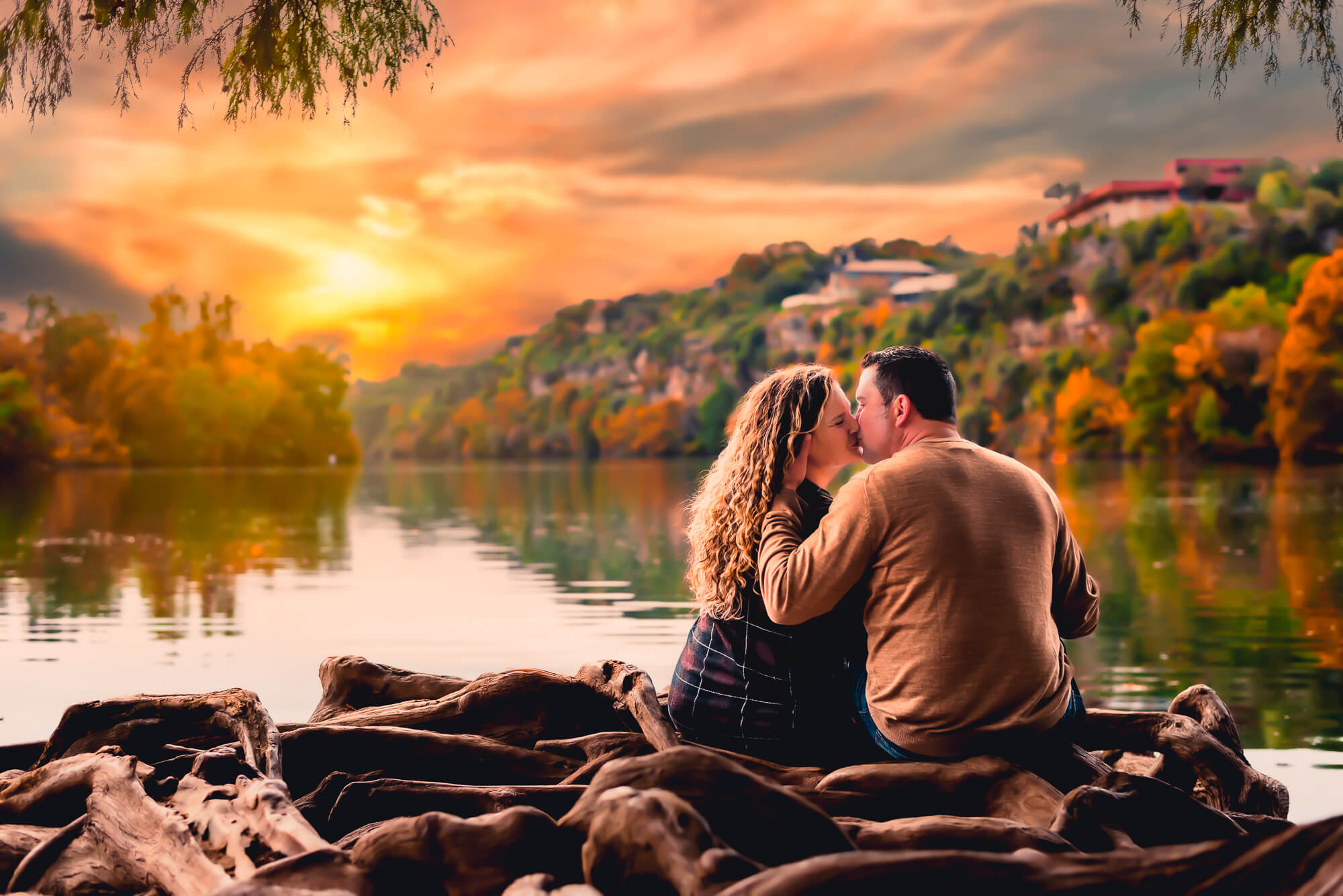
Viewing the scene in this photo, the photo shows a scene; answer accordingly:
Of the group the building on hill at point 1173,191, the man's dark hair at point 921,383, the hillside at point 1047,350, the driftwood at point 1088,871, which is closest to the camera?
the driftwood at point 1088,871

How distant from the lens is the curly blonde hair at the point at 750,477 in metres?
3.60

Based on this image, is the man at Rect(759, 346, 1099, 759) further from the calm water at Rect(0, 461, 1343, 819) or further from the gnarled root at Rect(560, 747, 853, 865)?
the calm water at Rect(0, 461, 1343, 819)

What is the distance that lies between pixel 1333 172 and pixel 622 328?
10807cm

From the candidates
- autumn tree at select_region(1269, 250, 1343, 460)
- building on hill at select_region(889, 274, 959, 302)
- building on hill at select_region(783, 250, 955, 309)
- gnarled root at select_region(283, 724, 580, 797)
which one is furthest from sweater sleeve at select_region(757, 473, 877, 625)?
building on hill at select_region(783, 250, 955, 309)

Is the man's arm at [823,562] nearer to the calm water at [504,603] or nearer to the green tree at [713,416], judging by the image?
the calm water at [504,603]

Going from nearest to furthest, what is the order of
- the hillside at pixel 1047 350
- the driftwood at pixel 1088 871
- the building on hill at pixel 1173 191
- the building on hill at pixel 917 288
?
1. the driftwood at pixel 1088 871
2. the hillside at pixel 1047 350
3. the building on hill at pixel 1173 191
4. the building on hill at pixel 917 288

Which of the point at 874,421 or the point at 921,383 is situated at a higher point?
the point at 921,383

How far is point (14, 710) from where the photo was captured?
828 centimetres

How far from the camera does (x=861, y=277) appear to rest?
176m

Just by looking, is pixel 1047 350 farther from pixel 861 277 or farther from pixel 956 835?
pixel 861 277

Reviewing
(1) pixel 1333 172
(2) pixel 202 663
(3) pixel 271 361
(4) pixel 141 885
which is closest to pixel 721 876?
(4) pixel 141 885

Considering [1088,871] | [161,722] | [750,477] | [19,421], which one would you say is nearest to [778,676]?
[750,477]

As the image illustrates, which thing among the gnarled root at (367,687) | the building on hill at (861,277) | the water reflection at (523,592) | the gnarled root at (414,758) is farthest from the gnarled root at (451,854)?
the building on hill at (861,277)

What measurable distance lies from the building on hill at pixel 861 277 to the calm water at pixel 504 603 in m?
136
